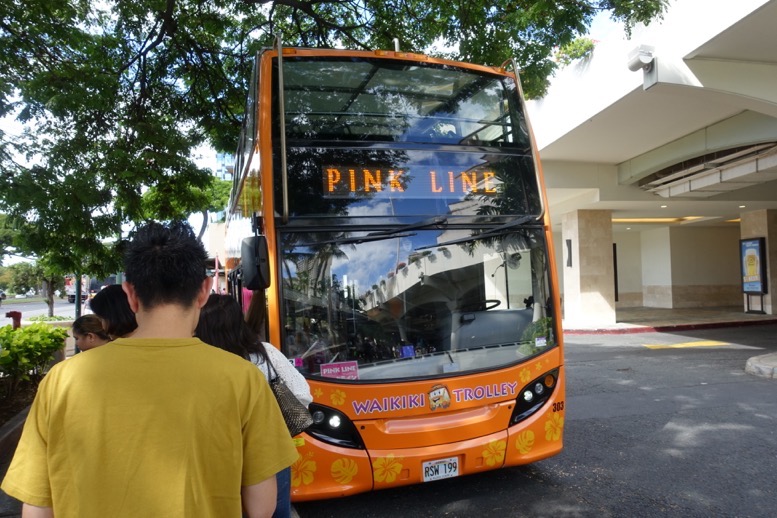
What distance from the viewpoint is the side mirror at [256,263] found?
373 cm

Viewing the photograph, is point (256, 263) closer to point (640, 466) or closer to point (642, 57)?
point (640, 466)

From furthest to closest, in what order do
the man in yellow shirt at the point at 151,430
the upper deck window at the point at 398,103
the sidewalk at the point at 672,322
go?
1. the sidewalk at the point at 672,322
2. the upper deck window at the point at 398,103
3. the man in yellow shirt at the point at 151,430

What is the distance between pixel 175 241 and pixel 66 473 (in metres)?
0.68

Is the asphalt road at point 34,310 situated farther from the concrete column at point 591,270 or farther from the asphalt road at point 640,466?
the asphalt road at point 640,466

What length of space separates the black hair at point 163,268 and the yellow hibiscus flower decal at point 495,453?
3.07m

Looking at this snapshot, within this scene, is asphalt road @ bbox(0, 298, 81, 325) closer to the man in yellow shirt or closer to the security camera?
the security camera

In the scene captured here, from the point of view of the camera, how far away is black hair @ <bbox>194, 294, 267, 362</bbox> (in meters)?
2.67

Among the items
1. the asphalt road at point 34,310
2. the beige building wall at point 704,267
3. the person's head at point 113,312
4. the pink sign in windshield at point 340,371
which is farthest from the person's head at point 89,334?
the beige building wall at point 704,267

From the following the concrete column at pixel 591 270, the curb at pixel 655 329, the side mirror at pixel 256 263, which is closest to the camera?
the side mirror at pixel 256 263

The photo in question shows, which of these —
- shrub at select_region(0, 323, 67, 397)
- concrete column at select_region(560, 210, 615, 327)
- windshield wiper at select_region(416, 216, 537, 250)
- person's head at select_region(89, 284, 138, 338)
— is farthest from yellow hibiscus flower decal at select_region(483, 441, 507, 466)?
concrete column at select_region(560, 210, 615, 327)

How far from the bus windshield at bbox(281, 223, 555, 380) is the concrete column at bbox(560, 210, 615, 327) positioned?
13.6m

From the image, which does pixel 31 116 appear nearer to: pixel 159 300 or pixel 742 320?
pixel 159 300

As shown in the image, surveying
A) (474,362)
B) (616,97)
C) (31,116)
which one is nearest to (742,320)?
(616,97)

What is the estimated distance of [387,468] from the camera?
3865 millimetres
